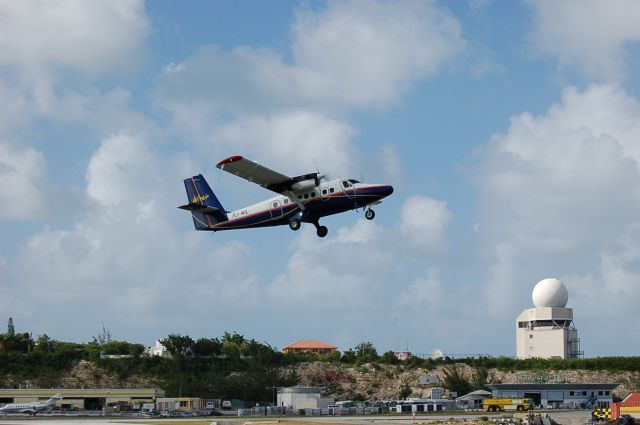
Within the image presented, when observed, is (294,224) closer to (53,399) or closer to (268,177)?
(268,177)

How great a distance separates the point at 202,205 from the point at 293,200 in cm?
912

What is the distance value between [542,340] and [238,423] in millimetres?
93923

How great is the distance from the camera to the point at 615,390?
148875 millimetres

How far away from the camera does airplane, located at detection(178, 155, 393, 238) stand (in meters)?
71.6

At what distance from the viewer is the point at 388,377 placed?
522 feet

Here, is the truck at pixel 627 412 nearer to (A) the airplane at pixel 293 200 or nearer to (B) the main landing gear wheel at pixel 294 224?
(A) the airplane at pixel 293 200

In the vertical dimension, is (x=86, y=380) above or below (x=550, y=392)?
above

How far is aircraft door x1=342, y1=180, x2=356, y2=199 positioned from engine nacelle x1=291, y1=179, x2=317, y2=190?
251 centimetres

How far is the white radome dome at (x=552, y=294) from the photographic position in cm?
16400

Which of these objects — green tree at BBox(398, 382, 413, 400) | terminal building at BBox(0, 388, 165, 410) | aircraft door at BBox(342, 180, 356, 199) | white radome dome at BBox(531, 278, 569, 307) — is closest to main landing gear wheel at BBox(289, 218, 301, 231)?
aircraft door at BBox(342, 180, 356, 199)

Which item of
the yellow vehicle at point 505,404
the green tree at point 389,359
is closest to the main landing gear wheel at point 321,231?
the yellow vehicle at point 505,404

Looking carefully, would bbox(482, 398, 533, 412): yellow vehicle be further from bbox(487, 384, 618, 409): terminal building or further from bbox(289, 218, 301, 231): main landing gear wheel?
bbox(289, 218, 301, 231): main landing gear wheel

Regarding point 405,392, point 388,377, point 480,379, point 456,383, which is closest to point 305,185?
point 405,392

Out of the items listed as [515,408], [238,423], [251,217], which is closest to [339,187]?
[251,217]
